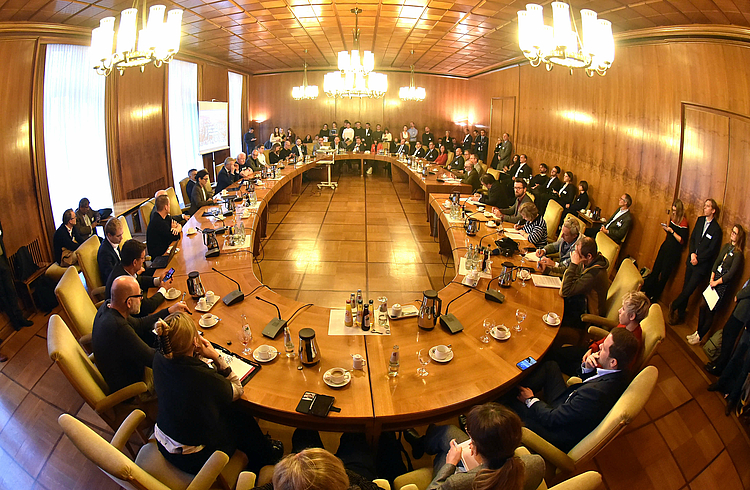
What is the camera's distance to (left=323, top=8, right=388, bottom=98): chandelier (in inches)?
238

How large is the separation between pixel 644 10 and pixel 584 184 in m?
3.04

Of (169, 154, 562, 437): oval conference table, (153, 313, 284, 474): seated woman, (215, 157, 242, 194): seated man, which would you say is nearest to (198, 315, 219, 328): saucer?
(169, 154, 562, 437): oval conference table

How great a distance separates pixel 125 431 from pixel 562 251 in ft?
13.5

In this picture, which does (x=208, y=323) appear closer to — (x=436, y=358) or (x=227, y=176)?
(x=436, y=358)

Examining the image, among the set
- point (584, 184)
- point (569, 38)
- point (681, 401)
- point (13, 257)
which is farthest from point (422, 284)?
point (13, 257)

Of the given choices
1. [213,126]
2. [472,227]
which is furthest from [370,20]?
[213,126]

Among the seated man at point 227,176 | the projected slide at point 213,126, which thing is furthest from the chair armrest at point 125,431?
the projected slide at point 213,126

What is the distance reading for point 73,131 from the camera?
5.71 meters

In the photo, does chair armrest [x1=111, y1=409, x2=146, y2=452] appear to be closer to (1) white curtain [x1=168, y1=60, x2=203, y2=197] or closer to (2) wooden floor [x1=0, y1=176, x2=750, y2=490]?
(2) wooden floor [x1=0, y1=176, x2=750, y2=490]

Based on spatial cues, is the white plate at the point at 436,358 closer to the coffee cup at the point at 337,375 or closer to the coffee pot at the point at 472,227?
the coffee cup at the point at 337,375

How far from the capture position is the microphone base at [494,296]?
3228mm

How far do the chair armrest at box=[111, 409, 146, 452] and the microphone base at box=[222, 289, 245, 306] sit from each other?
1.12m

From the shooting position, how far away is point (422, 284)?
5371 mm

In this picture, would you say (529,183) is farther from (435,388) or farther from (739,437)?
(435,388)
